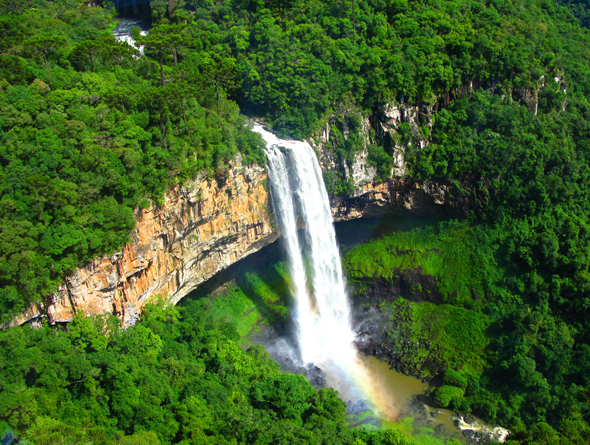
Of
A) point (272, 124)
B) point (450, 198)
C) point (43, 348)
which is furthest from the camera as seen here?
point (450, 198)

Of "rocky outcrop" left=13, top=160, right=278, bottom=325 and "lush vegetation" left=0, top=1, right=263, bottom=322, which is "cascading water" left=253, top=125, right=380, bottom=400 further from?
"lush vegetation" left=0, top=1, right=263, bottom=322

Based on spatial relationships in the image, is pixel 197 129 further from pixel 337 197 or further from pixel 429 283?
pixel 429 283

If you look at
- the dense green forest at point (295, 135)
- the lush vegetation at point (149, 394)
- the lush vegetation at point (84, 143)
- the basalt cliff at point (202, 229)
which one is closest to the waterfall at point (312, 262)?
the basalt cliff at point (202, 229)

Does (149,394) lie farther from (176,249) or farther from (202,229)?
(202,229)

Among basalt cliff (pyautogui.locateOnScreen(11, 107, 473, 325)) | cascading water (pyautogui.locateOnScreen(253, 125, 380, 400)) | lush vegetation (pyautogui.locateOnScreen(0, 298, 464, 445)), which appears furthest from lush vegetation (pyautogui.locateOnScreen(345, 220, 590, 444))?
lush vegetation (pyautogui.locateOnScreen(0, 298, 464, 445))

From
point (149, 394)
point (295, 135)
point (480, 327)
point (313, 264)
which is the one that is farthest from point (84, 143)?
point (480, 327)

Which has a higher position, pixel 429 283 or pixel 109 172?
pixel 109 172

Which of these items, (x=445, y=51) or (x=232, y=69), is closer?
(x=232, y=69)

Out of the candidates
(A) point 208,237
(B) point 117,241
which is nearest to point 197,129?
(A) point 208,237
